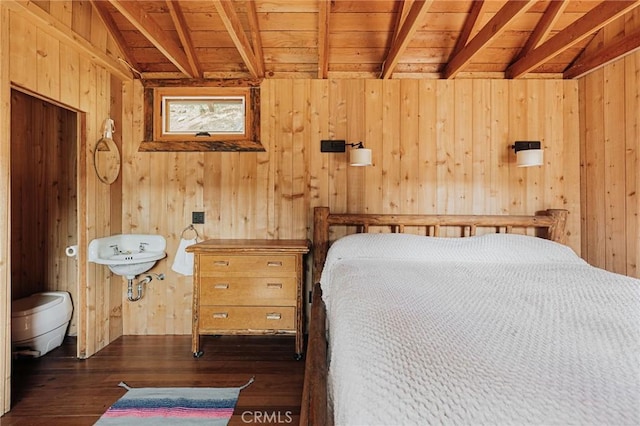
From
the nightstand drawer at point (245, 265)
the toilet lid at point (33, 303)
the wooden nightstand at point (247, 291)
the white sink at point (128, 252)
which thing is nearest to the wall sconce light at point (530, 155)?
the wooden nightstand at point (247, 291)

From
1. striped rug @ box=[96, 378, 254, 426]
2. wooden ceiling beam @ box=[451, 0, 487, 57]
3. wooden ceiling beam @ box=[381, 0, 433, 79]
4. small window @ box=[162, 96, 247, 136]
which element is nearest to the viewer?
striped rug @ box=[96, 378, 254, 426]

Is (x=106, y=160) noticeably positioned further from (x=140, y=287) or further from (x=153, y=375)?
(x=153, y=375)

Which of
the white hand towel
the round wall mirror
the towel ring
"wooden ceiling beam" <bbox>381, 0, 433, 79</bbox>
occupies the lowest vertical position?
the white hand towel

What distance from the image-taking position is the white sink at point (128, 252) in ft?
7.21

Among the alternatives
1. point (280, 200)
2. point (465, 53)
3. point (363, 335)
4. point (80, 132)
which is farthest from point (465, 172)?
point (80, 132)

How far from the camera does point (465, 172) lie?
251cm

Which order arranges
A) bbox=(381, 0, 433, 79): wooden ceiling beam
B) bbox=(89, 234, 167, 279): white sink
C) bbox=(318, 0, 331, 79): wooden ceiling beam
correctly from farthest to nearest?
bbox=(89, 234, 167, 279): white sink, bbox=(318, 0, 331, 79): wooden ceiling beam, bbox=(381, 0, 433, 79): wooden ceiling beam

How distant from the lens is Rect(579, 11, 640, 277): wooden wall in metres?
2.06

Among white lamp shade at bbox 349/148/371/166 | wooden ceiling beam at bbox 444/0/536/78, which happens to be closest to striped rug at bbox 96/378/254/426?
white lamp shade at bbox 349/148/371/166

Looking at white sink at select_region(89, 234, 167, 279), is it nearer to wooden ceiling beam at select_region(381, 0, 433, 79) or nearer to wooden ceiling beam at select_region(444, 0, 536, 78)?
wooden ceiling beam at select_region(381, 0, 433, 79)

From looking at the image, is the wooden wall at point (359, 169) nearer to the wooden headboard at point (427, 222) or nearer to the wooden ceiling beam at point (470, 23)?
the wooden headboard at point (427, 222)

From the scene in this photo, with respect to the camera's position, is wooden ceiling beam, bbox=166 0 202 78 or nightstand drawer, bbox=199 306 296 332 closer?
wooden ceiling beam, bbox=166 0 202 78

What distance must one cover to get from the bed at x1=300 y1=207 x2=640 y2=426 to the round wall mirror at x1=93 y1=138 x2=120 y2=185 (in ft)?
6.56

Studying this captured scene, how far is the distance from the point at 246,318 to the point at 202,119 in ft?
5.83
